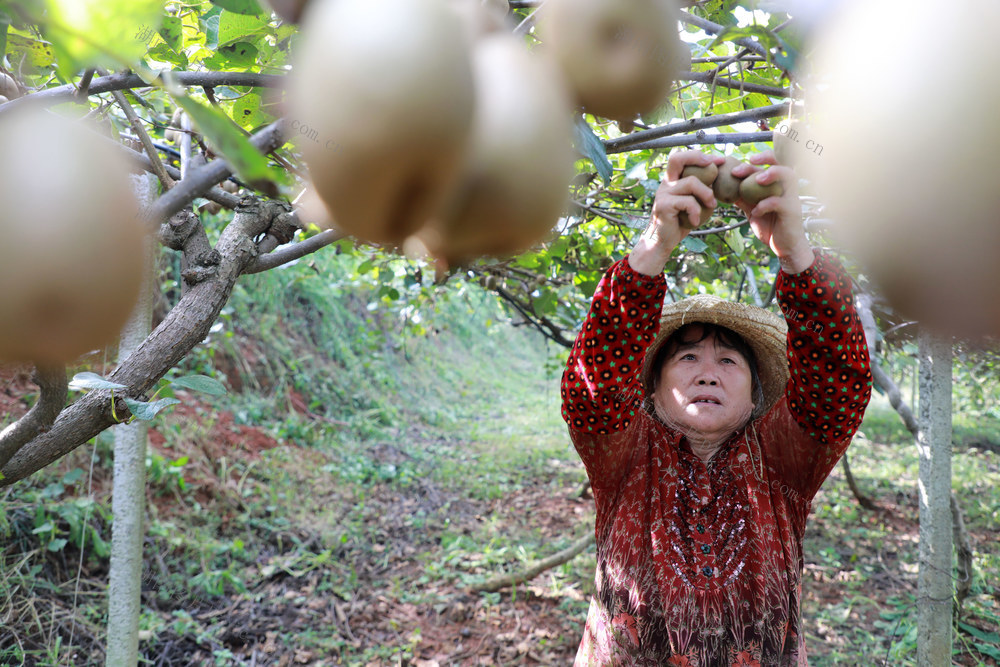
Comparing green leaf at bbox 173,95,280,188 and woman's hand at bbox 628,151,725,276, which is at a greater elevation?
green leaf at bbox 173,95,280,188

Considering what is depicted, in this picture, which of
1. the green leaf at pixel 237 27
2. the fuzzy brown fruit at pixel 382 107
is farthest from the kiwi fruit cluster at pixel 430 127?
the green leaf at pixel 237 27

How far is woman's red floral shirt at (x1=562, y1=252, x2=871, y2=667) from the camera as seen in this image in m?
1.29

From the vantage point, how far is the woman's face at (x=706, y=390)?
1.57 metres

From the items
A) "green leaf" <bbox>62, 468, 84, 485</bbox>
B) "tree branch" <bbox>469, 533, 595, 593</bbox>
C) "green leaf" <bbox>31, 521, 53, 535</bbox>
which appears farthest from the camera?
"tree branch" <bbox>469, 533, 595, 593</bbox>

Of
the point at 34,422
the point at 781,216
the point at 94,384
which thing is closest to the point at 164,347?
the point at 94,384

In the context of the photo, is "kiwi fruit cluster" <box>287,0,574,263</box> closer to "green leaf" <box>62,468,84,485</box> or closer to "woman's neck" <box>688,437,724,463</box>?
"woman's neck" <box>688,437,724,463</box>

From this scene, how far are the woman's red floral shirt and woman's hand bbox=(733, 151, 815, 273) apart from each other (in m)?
0.15

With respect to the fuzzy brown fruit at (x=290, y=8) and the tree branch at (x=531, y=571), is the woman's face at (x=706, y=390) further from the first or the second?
the tree branch at (x=531, y=571)

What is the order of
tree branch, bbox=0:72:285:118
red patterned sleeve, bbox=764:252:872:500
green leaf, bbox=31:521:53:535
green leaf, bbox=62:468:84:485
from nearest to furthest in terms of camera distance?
tree branch, bbox=0:72:285:118 < red patterned sleeve, bbox=764:252:872:500 < green leaf, bbox=31:521:53:535 < green leaf, bbox=62:468:84:485

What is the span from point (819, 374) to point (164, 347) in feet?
4.03

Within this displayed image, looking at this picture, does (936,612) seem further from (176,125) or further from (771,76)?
(176,125)

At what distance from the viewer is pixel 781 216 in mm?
819

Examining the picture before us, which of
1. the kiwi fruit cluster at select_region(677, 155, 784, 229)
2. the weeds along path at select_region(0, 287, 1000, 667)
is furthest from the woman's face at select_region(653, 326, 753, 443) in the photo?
the weeds along path at select_region(0, 287, 1000, 667)

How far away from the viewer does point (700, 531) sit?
1.51 meters
